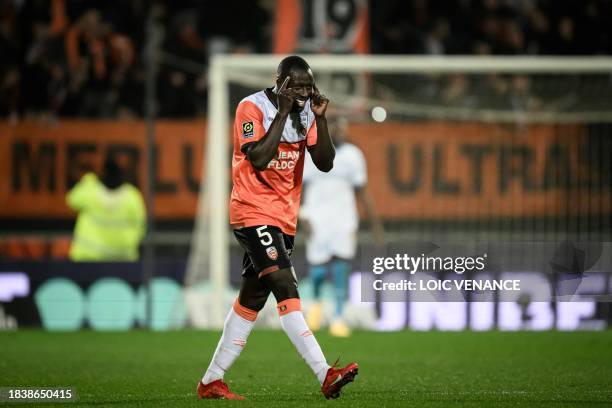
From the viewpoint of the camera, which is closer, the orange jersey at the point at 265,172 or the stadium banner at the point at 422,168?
the orange jersey at the point at 265,172

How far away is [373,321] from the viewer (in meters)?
14.8

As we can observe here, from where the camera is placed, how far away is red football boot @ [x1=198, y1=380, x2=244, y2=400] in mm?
7371

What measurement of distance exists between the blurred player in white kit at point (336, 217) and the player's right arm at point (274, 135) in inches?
259

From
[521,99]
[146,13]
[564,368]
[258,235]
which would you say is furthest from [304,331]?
[146,13]

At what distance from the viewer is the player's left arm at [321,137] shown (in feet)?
23.8

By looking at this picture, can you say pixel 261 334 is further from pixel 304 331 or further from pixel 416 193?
pixel 304 331

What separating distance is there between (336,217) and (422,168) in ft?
4.83

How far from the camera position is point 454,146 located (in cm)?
1496

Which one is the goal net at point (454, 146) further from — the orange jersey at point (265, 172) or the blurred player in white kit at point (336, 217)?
the orange jersey at point (265, 172)

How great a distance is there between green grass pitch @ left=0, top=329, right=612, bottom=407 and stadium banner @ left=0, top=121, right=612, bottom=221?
76.0 inches

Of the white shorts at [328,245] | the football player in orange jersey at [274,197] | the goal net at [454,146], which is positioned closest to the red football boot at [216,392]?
the football player in orange jersey at [274,197]

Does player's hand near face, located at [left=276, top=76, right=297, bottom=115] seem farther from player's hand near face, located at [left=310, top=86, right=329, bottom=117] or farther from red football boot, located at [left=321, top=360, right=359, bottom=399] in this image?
red football boot, located at [left=321, top=360, right=359, bottom=399]

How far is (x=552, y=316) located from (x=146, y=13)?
9.22 metres

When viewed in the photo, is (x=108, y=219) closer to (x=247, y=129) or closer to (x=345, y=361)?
(x=345, y=361)
